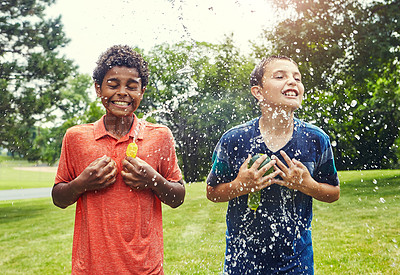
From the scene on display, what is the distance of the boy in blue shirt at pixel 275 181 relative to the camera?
232 cm

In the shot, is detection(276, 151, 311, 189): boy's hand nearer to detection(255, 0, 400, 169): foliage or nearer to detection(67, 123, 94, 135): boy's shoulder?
detection(67, 123, 94, 135): boy's shoulder

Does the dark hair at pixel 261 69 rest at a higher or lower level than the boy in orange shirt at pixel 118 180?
higher

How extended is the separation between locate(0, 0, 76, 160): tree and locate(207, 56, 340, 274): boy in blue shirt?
38.0 feet

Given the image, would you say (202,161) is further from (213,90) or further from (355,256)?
(355,256)

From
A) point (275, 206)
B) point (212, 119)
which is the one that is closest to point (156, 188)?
point (275, 206)

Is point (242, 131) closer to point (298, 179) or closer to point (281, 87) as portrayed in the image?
point (281, 87)

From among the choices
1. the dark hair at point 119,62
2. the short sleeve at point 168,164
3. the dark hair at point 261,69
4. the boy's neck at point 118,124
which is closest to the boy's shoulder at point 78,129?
the boy's neck at point 118,124

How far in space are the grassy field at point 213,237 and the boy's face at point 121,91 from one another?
165 inches

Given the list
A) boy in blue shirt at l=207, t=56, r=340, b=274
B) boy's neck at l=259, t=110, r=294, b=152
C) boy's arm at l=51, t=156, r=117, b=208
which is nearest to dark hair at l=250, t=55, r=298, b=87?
boy in blue shirt at l=207, t=56, r=340, b=274

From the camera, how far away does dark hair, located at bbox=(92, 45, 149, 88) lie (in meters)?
2.45

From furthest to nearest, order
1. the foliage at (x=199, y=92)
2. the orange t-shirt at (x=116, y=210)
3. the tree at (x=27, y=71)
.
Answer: the tree at (x=27, y=71), the foliage at (x=199, y=92), the orange t-shirt at (x=116, y=210)

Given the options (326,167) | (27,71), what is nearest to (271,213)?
(326,167)

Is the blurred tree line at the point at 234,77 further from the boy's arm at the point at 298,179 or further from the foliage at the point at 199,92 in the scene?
the boy's arm at the point at 298,179

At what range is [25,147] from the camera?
12.9 m
